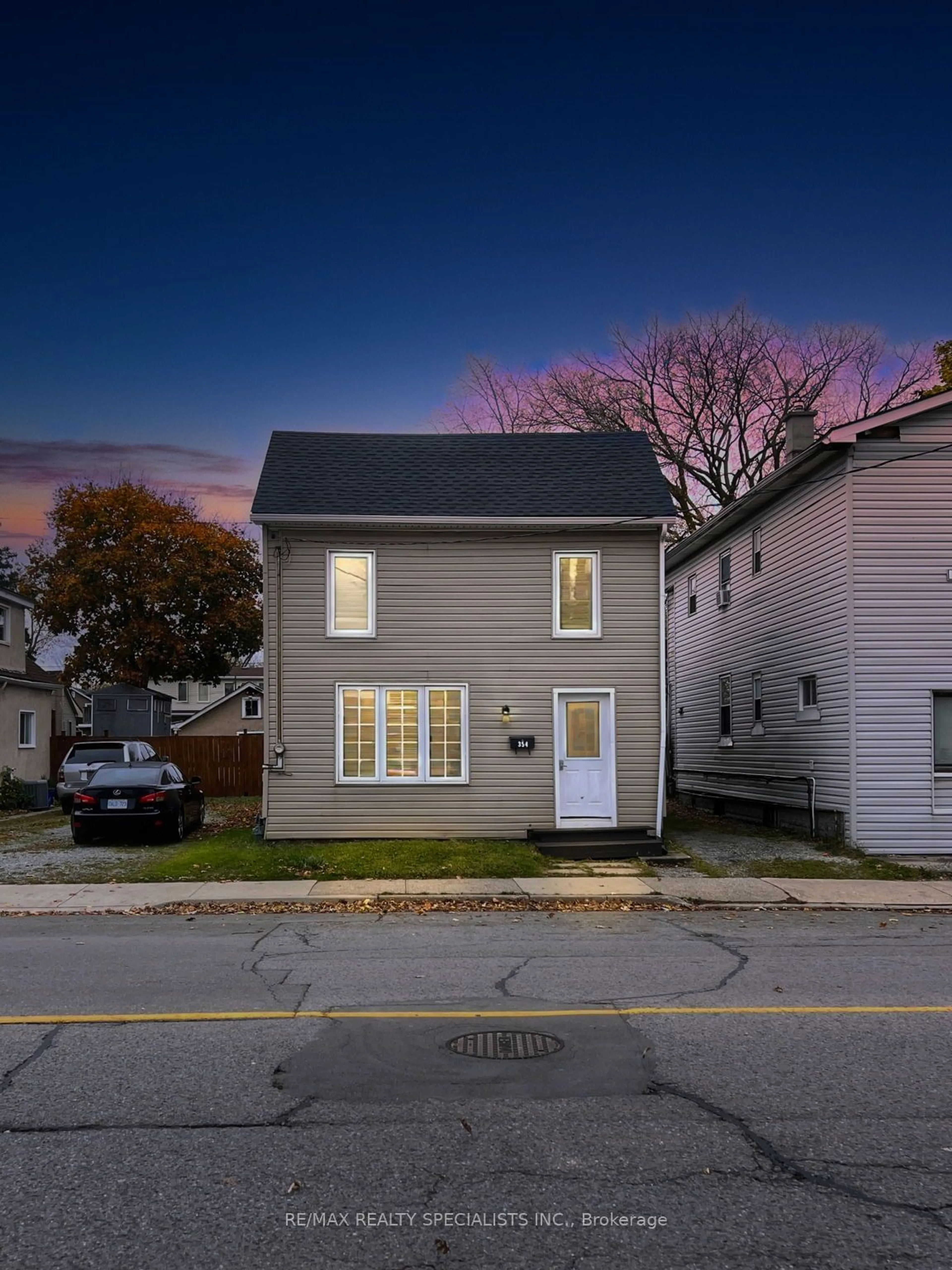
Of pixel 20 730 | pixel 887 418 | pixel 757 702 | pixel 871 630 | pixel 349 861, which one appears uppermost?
pixel 887 418

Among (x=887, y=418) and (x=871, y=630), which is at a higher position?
(x=887, y=418)

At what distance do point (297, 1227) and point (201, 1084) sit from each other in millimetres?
1861

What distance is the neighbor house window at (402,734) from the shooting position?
703 inches

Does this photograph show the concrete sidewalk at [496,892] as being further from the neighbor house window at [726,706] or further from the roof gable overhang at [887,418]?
the neighbor house window at [726,706]

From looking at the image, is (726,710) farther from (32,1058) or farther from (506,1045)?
(32,1058)

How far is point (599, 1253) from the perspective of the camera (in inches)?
156

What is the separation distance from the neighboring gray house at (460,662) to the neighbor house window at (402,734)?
0.03 meters

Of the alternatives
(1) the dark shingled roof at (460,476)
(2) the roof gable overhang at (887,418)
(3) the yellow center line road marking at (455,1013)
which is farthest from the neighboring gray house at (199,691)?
(3) the yellow center line road marking at (455,1013)

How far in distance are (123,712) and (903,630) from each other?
3078cm

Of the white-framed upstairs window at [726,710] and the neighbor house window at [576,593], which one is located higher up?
the neighbor house window at [576,593]

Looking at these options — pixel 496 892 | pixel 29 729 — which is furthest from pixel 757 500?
pixel 29 729

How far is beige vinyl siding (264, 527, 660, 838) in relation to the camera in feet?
58.3

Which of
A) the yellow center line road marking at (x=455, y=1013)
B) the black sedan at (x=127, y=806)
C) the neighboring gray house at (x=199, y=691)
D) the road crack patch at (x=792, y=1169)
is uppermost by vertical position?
the neighboring gray house at (x=199, y=691)

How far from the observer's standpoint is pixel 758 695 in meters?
22.2
